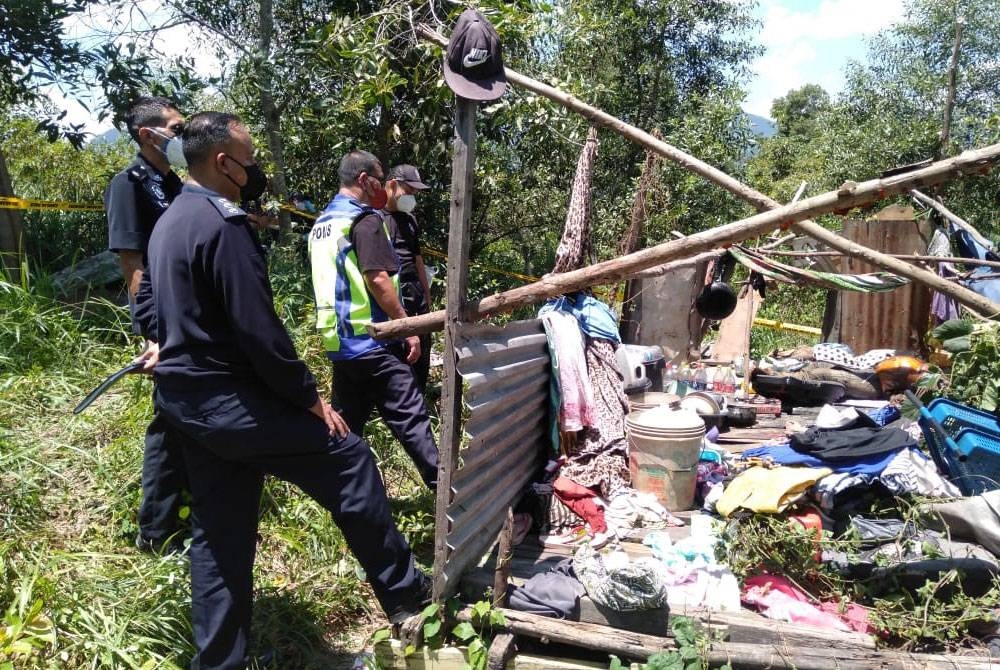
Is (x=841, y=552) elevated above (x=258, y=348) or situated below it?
below

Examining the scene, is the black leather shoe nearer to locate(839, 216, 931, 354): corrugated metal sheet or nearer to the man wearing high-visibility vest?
the man wearing high-visibility vest

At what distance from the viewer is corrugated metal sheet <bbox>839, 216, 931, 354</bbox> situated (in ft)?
28.6

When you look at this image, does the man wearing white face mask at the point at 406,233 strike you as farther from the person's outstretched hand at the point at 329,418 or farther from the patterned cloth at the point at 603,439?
the person's outstretched hand at the point at 329,418

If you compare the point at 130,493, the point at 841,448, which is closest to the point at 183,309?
the point at 130,493

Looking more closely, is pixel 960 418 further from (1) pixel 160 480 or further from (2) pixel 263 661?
(1) pixel 160 480

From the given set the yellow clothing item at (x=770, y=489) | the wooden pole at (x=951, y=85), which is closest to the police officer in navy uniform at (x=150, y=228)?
the yellow clothing item at (x=770, y=489)

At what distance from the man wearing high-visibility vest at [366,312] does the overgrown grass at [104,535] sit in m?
0.70

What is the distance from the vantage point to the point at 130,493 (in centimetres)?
386

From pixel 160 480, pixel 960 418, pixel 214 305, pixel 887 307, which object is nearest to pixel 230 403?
pixel 214 305

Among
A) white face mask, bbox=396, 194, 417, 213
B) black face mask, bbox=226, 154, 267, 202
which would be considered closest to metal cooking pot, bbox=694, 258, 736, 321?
white face mask, bbox=396, 194, 417, 213

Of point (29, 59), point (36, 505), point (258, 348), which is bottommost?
point (36, 505)

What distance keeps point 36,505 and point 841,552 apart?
407 cm

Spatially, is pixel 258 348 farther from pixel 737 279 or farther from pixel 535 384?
pixel 737 279

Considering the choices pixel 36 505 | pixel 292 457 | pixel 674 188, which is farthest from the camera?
pixel 674 188
